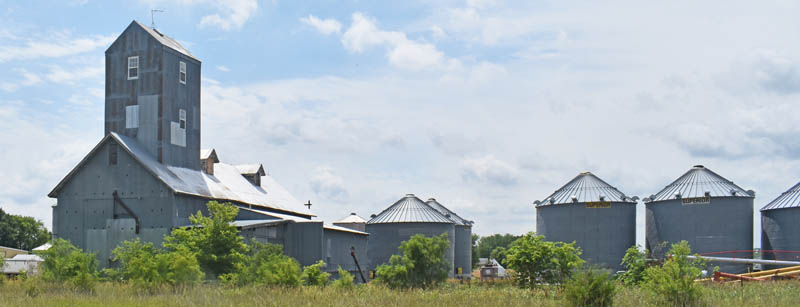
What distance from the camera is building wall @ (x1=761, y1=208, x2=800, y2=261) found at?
163 ft

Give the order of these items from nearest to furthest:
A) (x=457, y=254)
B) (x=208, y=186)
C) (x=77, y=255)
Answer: (x=77, y=255) → (x=208, y=186) → (x=457, y=254)

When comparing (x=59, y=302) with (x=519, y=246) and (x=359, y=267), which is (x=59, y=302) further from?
(x=359, y=267)

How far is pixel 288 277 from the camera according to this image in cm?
3042

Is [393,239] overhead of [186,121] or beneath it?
beneath

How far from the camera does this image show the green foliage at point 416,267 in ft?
127

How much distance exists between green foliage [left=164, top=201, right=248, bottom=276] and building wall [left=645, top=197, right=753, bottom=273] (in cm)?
2819

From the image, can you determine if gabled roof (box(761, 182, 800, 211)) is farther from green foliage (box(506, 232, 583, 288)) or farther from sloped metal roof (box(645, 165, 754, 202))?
green foliage (box(506, 232, 583, 288))

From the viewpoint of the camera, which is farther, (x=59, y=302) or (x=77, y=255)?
(x=77, y=255)

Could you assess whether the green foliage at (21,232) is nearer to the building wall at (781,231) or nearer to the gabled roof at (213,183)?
the gabled roof at (213,183)

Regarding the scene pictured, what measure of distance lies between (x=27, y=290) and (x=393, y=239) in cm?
3262

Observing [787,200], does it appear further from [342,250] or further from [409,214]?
[342,250]

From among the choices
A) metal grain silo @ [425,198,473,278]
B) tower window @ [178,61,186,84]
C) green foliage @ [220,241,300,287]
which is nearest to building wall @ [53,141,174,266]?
tower window @ [178,61,186,84]

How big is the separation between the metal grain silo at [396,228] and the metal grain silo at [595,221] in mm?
8902

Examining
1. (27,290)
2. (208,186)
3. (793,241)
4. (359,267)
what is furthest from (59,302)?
(793,241)
